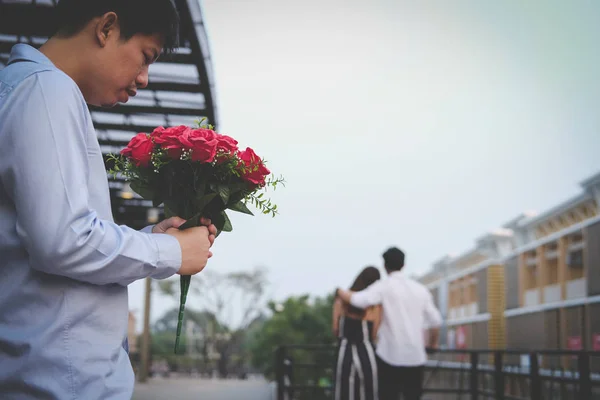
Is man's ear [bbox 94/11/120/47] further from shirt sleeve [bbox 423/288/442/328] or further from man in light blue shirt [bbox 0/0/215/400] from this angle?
shirt sleeve [bbox 423/288/442/328]

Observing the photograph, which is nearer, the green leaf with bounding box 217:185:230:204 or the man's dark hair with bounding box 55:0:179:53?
the man's dark hair with bounding box 55:0:179:53

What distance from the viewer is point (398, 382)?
641cm

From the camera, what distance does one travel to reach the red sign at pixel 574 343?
2924cm

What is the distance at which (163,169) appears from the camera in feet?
5.65

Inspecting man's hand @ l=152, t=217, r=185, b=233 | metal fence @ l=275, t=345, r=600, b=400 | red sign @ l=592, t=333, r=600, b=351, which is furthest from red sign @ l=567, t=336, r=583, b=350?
man's hand @ l=152, t=217, r=185, b=233

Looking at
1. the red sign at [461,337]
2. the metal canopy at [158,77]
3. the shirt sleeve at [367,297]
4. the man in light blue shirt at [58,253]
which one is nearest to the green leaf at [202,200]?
the man in light blue shirt at [58,253]

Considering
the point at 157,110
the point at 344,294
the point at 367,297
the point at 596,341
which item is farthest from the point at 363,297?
the point at 596,341

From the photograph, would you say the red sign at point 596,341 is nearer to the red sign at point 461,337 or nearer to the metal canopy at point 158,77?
the red sign at point 461,337

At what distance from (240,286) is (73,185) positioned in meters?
45.8

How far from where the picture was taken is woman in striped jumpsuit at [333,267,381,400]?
21.2 feet

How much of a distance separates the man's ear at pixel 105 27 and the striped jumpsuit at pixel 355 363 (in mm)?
5397

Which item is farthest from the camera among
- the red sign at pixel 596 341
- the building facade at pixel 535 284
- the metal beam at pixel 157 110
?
the building facade at pixel 535 284

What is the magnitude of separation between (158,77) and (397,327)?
316cm

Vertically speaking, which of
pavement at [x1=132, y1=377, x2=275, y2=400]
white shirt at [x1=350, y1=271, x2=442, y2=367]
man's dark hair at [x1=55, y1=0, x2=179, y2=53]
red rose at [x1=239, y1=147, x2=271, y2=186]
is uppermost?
man's dark hair at [x1=55, y1=0, x2=179, y2=53]
